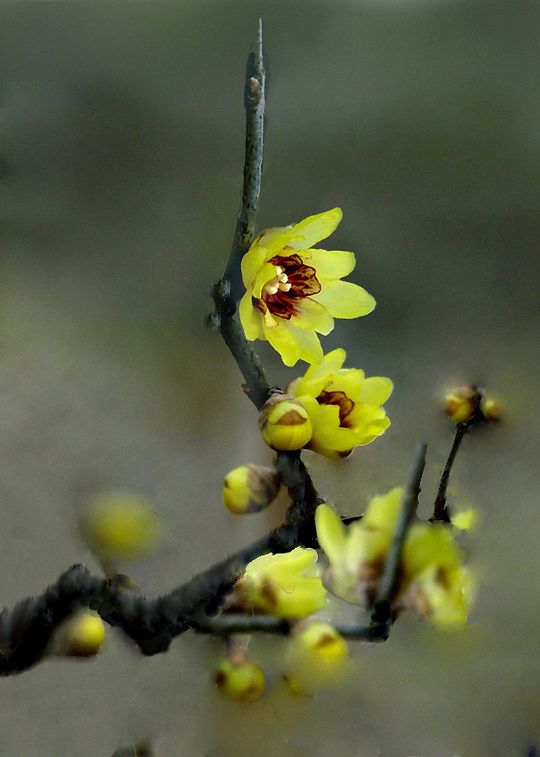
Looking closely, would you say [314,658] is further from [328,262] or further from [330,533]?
[328,262]

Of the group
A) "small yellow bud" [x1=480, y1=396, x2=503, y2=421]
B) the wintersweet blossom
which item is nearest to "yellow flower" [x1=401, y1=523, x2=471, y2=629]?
the wintersweet blossom

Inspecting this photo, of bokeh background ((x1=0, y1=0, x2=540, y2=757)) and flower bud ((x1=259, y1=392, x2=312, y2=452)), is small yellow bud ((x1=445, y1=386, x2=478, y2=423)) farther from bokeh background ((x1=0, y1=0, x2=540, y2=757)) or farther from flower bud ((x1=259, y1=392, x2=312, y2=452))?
flower bud ((x1=259, y1=392, x2=312, y2=452))

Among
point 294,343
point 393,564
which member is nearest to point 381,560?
point 393,564

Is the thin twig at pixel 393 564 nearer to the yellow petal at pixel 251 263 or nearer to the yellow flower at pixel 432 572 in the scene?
the yellow flower at pixel 432 572

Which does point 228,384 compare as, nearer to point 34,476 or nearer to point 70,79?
point 34,476

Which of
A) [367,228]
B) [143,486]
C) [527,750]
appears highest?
[367,228]

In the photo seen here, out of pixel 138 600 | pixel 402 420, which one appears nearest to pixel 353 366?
pixel 402 420

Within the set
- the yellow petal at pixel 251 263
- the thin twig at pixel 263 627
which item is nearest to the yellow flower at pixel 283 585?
the thin twig at pixel 263 627
